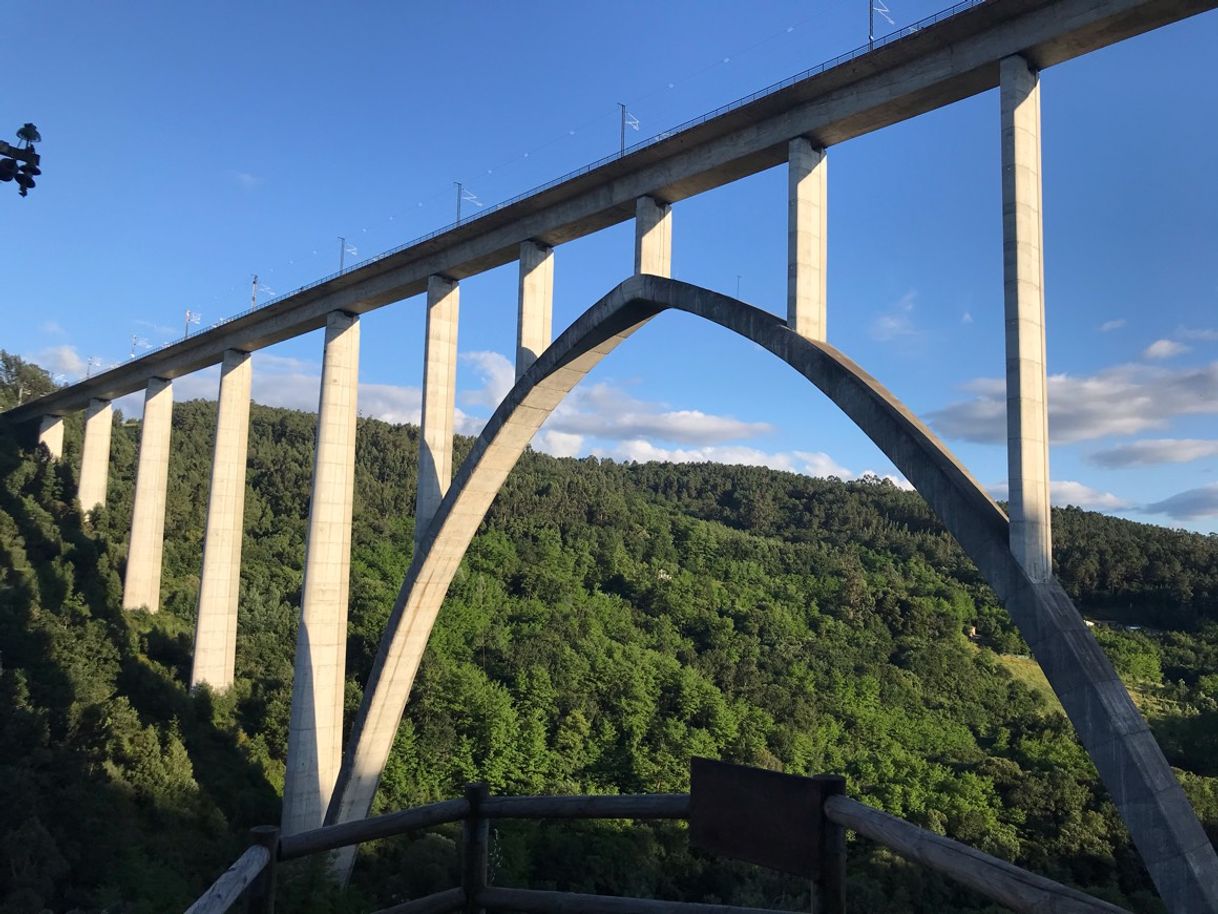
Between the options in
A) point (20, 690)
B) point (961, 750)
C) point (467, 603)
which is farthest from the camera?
point (467, 603)

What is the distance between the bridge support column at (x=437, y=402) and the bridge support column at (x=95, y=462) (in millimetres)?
21632

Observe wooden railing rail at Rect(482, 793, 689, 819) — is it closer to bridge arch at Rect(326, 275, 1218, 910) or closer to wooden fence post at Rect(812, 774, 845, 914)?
wooden fence post at Rect(812, 774, 845, 914)

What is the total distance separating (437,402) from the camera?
19.8m

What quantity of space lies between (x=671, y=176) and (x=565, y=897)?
13.0m

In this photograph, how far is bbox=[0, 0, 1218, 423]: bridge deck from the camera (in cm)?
1125

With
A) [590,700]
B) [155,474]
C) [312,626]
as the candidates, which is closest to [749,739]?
[590,700]

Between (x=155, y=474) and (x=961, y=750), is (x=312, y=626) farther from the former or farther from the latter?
(x=961, y=750)

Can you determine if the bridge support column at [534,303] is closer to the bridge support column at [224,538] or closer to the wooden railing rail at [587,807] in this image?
the bridge support column at [224,538]

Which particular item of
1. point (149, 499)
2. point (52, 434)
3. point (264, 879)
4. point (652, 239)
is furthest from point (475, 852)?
point (52, 434)

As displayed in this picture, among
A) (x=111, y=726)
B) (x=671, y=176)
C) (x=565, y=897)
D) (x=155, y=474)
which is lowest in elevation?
(x=111, y=726)

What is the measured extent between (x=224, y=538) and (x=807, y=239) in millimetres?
19236

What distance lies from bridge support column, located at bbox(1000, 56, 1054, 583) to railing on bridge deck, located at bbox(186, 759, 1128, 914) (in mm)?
7278

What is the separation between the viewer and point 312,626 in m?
21.1

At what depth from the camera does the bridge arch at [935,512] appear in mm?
8922
